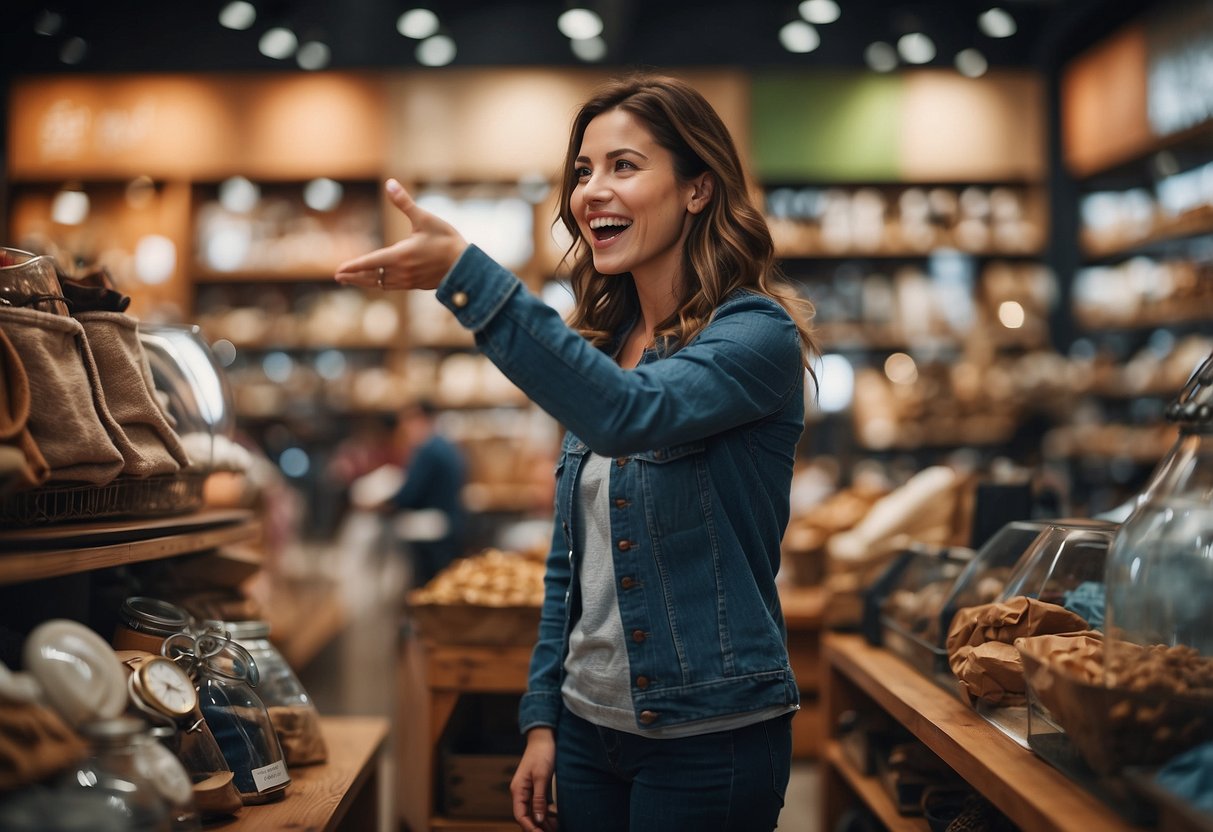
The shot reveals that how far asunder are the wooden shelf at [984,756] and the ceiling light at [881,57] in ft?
15.8

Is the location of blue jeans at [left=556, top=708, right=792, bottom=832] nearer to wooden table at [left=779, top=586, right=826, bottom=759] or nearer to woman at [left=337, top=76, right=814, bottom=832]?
woman at [left=337, top=76, right=814, bottom=832]

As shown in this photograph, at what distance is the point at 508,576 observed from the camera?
268cm

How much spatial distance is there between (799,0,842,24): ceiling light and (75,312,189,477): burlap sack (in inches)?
208

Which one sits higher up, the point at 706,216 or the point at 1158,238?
the point at 1158,238

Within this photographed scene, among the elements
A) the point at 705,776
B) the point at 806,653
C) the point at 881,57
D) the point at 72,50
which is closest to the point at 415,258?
the point at 705,776

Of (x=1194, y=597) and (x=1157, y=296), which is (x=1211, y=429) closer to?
(x=1194, y=597)

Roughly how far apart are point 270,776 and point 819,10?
5.60 meters

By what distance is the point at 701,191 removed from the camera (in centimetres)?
161

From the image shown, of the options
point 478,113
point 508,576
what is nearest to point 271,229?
point 478,113

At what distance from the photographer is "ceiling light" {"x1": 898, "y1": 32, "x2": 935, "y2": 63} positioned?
625 centimetres

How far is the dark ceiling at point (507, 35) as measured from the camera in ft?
21.1

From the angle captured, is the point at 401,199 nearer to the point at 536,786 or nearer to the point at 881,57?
the point at 536,786

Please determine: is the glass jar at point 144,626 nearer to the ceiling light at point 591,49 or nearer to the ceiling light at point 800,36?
the ceiling light at point 591,49

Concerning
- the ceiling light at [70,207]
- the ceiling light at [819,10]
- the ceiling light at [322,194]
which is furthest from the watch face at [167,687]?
the ceiling light at [819,10]
